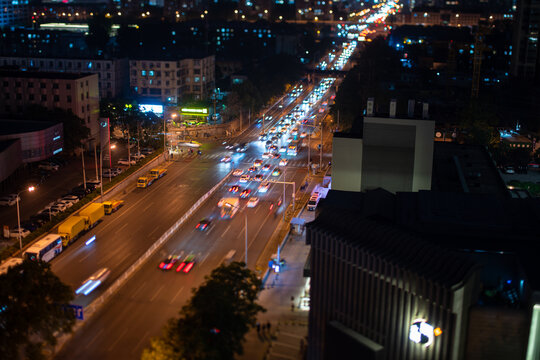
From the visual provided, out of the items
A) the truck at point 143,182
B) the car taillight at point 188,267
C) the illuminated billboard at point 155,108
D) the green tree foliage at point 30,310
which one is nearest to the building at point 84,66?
the illuminated billboard at point 155,108

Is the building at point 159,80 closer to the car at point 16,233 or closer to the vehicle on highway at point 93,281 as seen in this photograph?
the car at point 16,233

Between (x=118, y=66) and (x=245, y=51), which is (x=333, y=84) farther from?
(x=118, y=66)

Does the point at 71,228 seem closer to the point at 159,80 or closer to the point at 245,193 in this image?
the point at 245,193

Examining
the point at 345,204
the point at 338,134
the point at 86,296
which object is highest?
the point at 338,134

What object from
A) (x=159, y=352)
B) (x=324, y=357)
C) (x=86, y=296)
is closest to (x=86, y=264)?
(x=86, y=296)

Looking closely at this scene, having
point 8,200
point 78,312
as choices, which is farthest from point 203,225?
point 8,200

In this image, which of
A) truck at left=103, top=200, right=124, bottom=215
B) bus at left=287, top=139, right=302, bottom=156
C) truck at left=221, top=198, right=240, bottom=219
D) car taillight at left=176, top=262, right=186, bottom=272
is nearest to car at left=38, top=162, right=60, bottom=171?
truck at left=103, top=200, right=124, bottom=215
